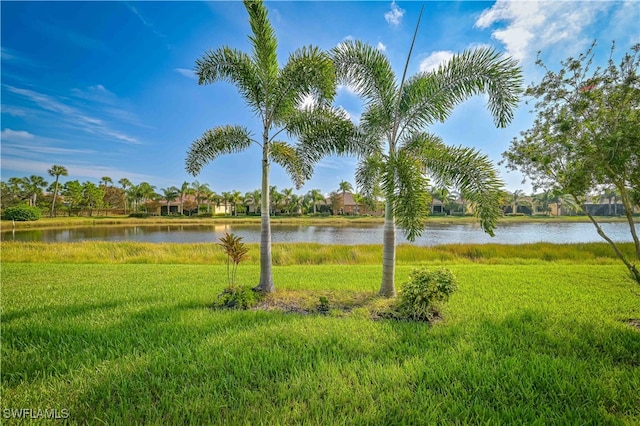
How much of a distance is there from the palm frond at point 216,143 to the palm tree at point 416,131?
2.93 metres

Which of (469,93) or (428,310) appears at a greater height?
(469,93)

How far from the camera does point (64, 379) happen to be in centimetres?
277

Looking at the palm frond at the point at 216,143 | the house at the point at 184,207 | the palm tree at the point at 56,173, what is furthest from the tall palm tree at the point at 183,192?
the palm frond at the point at 216,143

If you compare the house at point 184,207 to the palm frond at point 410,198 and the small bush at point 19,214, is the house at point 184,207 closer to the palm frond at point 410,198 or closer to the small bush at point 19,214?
the small bush at point 19,214

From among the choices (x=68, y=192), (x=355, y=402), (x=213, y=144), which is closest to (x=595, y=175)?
(x=355, y=402)

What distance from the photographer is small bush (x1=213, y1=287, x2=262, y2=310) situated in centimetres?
514

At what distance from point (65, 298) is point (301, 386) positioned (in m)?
6.26

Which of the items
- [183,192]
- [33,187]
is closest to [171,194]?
[183,192]

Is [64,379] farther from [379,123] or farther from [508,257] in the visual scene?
[508,257]

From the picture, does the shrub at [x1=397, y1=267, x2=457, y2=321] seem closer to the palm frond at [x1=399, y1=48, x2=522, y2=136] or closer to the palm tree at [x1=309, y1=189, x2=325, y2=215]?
the palm frond at [x1=399, y1=48, x2=522, y2=136]

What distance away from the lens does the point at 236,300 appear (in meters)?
5.21

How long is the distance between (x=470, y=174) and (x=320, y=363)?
441 cm

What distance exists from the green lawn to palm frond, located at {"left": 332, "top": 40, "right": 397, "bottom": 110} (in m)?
4.92

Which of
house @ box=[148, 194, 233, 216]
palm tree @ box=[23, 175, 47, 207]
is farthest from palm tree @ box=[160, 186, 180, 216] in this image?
palm tree @ box=[23, 175, 47, 207]
